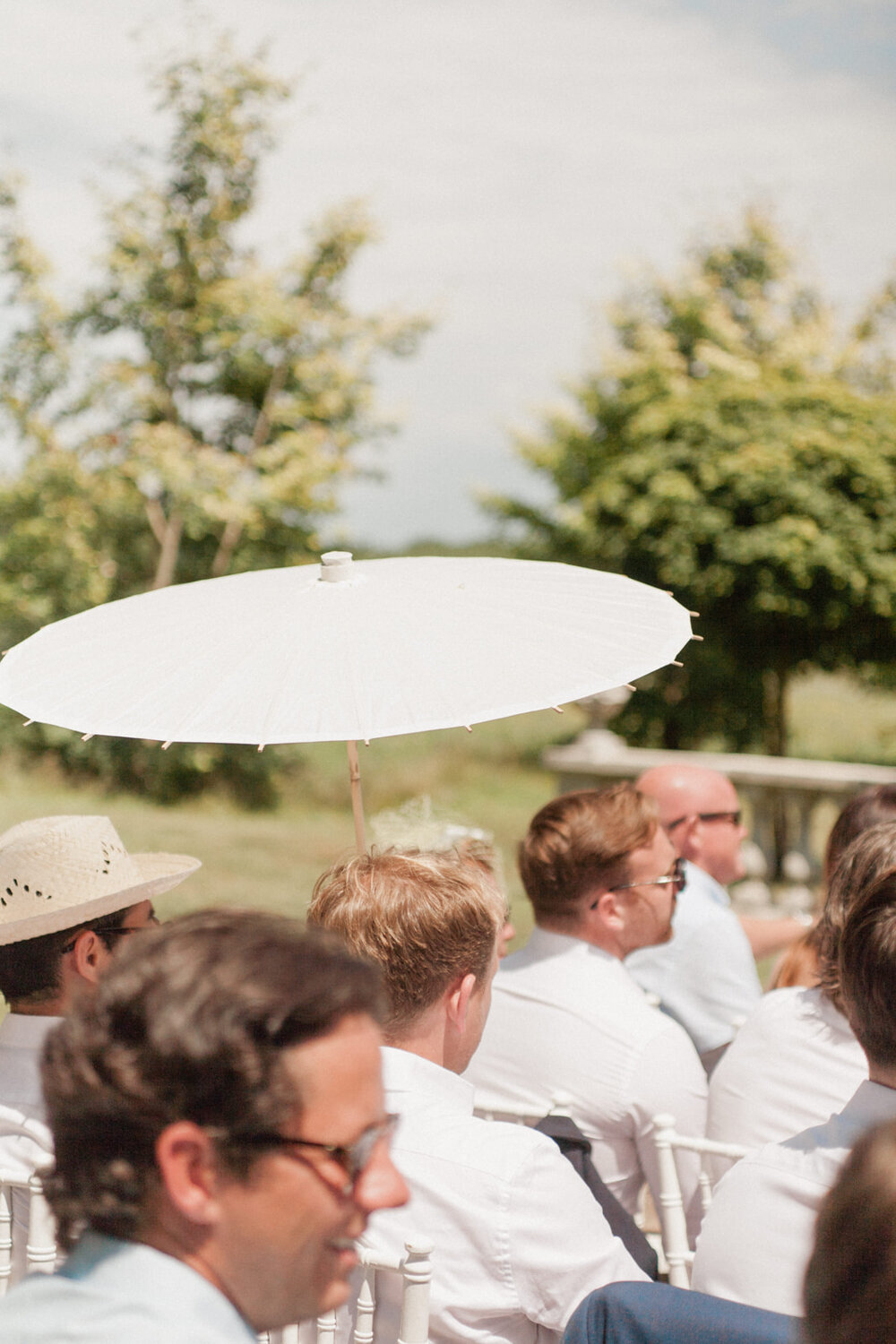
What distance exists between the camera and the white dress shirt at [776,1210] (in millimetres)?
1729

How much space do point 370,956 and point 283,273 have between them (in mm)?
11842

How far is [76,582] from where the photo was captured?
1223cm

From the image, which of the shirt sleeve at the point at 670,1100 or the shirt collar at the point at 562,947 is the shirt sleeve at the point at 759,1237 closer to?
the shirt sleeve at the point at 670,1100

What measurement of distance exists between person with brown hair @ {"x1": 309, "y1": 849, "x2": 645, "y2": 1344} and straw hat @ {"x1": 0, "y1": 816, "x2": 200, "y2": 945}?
0.65m

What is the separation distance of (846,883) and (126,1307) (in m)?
1.67

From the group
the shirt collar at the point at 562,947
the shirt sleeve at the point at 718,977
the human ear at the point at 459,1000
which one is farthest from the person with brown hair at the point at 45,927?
the shirt sleeve at the point at 718,977

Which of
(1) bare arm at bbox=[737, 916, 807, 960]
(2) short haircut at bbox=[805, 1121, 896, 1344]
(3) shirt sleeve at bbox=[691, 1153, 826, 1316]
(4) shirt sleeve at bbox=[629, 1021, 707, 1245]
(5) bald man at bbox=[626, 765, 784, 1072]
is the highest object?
(2) short haircut at bbox=[805, 1121, 896, 1344]

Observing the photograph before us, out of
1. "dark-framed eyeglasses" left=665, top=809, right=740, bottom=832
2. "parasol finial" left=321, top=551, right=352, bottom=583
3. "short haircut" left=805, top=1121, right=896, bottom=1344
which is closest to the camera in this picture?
"short haircut" left=805, top=1121, right=896, bottom=1344

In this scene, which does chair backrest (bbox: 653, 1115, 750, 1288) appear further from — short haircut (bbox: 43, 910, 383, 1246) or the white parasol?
short haircut (bbox: 43, 910, 383, 1246)

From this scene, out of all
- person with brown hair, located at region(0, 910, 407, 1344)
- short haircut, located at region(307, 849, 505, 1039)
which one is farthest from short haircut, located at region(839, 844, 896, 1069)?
person with brown hair, located at region(0, 910, 407, 1344)

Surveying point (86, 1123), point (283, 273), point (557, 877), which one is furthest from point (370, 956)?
point (283, 273)

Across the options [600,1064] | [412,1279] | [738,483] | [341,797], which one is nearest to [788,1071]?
[600,1064]

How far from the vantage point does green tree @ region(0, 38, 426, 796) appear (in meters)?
11.6

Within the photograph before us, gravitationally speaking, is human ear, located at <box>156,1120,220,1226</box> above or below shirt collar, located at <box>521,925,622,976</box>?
above
